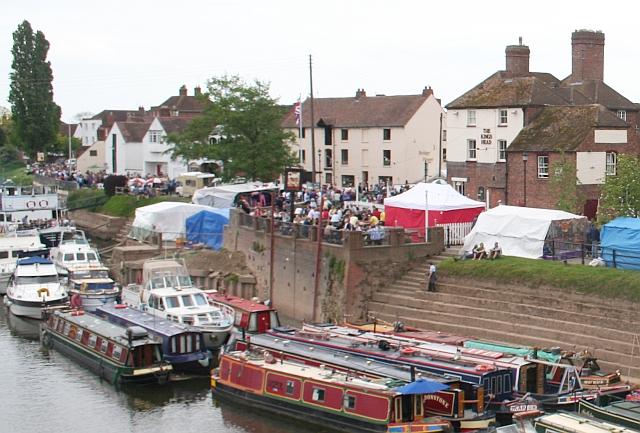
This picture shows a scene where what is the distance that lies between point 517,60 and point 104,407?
1433 inches

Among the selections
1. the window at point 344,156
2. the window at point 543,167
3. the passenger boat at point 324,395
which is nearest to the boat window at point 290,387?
the passenger boat at point 324,395

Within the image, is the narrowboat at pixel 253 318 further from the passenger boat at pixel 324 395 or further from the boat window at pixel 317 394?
the boat window at pixel 317 394

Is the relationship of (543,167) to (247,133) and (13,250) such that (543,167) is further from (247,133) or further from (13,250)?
(13,250)

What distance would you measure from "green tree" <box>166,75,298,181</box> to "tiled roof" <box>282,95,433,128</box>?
11.5m

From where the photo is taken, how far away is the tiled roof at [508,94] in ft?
184

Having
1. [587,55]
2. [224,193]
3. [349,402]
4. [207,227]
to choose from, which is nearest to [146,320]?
[349,402]

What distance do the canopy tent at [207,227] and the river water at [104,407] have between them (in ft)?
60.1

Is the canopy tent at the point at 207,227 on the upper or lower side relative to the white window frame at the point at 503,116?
lower

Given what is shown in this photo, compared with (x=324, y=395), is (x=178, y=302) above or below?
above

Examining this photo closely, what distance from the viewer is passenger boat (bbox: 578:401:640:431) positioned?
2591 cm

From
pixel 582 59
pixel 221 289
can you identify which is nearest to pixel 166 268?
pixel 221 289

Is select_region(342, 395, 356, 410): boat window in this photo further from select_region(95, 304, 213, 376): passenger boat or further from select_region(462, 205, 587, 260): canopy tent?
select_region(462, 205, 587, 260): canopy tent

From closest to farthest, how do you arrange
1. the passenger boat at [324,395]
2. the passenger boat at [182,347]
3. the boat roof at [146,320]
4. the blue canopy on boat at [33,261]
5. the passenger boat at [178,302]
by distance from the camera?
the passenger boat at [324,395], the passenger boat at [182,347], the boat roof at [146,320], the passenger boat at [178,302], the blue canopy on boat at [33,261]

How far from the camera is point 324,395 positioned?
31.3 meters
